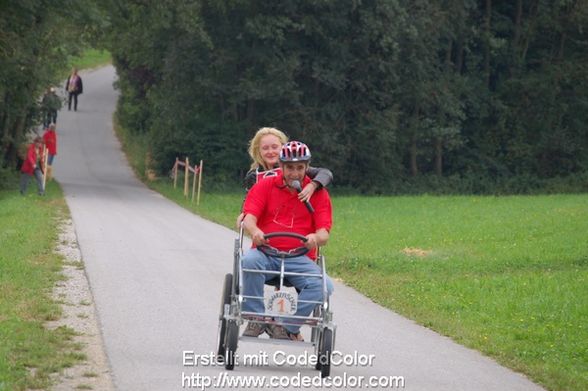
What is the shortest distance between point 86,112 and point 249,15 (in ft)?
75.1

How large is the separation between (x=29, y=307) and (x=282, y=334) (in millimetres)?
3927

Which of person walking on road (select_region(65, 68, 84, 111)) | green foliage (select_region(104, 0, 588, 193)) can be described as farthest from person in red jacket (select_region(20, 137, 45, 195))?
person walking on road (select_region(65, 68, 84, 111))

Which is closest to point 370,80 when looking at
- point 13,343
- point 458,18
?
point 458,18

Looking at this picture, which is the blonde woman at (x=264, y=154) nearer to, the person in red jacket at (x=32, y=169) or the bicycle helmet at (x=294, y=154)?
the bicycle helmet at (x=294, y=154)

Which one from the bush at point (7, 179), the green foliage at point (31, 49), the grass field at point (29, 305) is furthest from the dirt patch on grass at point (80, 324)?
the bush at point (7, 179)

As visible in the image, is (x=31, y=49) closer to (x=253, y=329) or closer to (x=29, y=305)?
(x=29, y=305)

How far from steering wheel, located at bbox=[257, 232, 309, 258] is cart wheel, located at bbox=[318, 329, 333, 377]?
2.55 feet

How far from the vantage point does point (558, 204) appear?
37.1 meters

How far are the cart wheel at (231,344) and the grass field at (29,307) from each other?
1318 mm

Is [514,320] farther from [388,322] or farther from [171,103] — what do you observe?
[171,103]

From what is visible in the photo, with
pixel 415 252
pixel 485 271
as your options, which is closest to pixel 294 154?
pixel 485 271

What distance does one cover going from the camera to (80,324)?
40.8 feet

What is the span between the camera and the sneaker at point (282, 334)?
10.4m

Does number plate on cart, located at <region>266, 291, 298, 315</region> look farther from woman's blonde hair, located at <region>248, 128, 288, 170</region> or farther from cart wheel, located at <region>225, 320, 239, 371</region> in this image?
woman's blonde hair, located at <region>248, 128, 288, 170</region>
